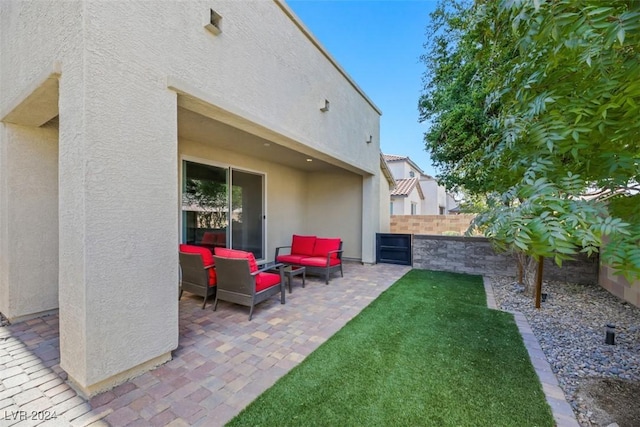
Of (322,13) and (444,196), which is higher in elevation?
(322,13)

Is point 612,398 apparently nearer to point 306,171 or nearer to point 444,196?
point 306,171

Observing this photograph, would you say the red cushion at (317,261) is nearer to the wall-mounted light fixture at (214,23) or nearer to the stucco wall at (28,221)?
the stucco wall at (28,221)

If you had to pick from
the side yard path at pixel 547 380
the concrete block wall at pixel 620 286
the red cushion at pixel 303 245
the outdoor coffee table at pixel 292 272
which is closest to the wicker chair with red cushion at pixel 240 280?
the outdoor coffee table at pixel 292 272

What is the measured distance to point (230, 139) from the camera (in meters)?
5.65

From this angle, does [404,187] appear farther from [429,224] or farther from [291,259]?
[291,259]

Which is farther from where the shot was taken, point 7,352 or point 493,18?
point 7,352

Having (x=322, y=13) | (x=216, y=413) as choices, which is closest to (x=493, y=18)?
(x=216, y=413)

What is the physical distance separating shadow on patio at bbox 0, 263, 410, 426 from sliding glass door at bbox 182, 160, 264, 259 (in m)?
1.98

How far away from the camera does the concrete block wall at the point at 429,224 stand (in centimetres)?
1150

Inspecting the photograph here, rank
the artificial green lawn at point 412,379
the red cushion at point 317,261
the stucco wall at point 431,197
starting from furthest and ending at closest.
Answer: the stucco wall at point 431,197, the red cushion at point 317,261, the artificial green lawn at point 412,379

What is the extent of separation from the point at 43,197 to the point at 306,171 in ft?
22.8

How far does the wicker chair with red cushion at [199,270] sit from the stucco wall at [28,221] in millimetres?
1795

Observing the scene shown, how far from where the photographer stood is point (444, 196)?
26.6 meters

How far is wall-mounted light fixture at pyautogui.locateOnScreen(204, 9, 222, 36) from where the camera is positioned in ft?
11.1
